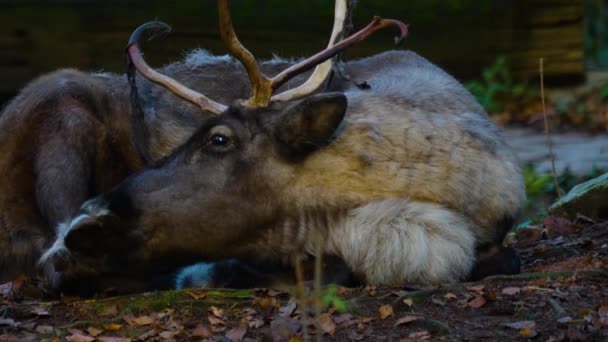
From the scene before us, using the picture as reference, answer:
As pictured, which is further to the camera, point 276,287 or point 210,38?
point 210,38

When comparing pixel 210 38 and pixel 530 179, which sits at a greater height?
pixel 210 38

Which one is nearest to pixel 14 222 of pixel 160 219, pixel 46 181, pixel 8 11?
pixel 46 181

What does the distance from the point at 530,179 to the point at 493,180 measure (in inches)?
164

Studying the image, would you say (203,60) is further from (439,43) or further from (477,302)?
(439,43)

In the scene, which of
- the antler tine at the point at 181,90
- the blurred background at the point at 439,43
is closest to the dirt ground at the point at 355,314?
the antler tine at the point at 181,90

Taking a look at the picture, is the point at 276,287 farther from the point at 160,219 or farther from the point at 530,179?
the point at 530,179

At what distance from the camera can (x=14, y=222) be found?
6.28m

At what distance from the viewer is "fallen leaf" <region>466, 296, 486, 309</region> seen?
196 inches

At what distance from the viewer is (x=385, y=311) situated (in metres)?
4.90

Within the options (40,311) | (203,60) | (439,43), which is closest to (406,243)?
(40,311)

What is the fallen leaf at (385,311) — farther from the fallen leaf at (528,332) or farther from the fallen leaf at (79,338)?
the fallen leaf at (79,338)

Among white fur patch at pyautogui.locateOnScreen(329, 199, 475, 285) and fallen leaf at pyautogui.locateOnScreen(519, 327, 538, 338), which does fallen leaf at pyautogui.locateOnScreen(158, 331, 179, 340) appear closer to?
white fur patch at pyautogui.locateOnScreen(329, 199, 475, 285)

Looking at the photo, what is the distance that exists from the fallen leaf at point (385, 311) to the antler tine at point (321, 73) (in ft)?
4.27

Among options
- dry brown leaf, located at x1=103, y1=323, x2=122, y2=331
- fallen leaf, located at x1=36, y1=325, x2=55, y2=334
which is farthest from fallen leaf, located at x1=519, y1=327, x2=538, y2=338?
fallen leaf, located at x1=36, y1=325, x2=55, y2=334
